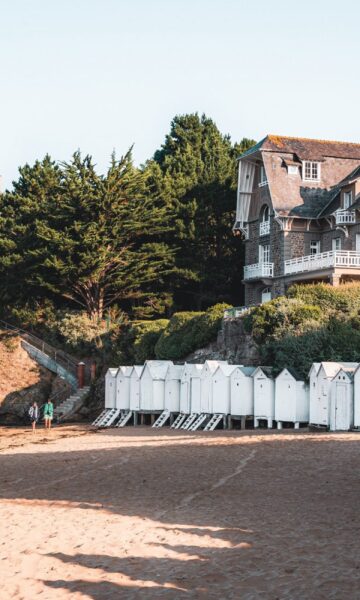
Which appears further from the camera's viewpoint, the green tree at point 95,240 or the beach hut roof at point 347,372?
the green tree at point 95,240

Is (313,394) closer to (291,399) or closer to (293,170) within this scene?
(291,399)

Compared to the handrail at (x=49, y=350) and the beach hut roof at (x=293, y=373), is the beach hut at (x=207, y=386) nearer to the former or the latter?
the beach hut roof at (x=293, y=373)

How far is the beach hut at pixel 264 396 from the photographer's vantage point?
35.1m

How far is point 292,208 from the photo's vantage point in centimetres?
5128

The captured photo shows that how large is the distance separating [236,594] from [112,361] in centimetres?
4121

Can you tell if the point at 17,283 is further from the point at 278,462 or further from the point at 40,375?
the point at 278,462

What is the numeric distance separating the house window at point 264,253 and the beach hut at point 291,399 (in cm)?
1891

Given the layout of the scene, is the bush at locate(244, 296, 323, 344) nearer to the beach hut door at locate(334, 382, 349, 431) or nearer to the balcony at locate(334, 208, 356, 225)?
the balcony at locate(334, 208, 356, 225)

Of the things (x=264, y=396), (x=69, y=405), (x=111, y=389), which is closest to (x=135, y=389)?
(x=111, y=389)

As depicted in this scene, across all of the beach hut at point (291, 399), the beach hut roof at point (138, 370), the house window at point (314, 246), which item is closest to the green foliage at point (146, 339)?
the beach hut roof at point (138, 370)

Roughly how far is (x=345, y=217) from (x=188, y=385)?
14.8 m

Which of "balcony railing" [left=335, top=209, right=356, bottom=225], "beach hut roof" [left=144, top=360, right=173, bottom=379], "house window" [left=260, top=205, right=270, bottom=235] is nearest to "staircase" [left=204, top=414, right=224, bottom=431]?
"beach hut roof" [left=144, top=360, right=173, bottom=379]

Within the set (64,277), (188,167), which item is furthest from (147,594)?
(188,167)

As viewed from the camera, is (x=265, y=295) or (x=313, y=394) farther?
(x=265, y=295)
